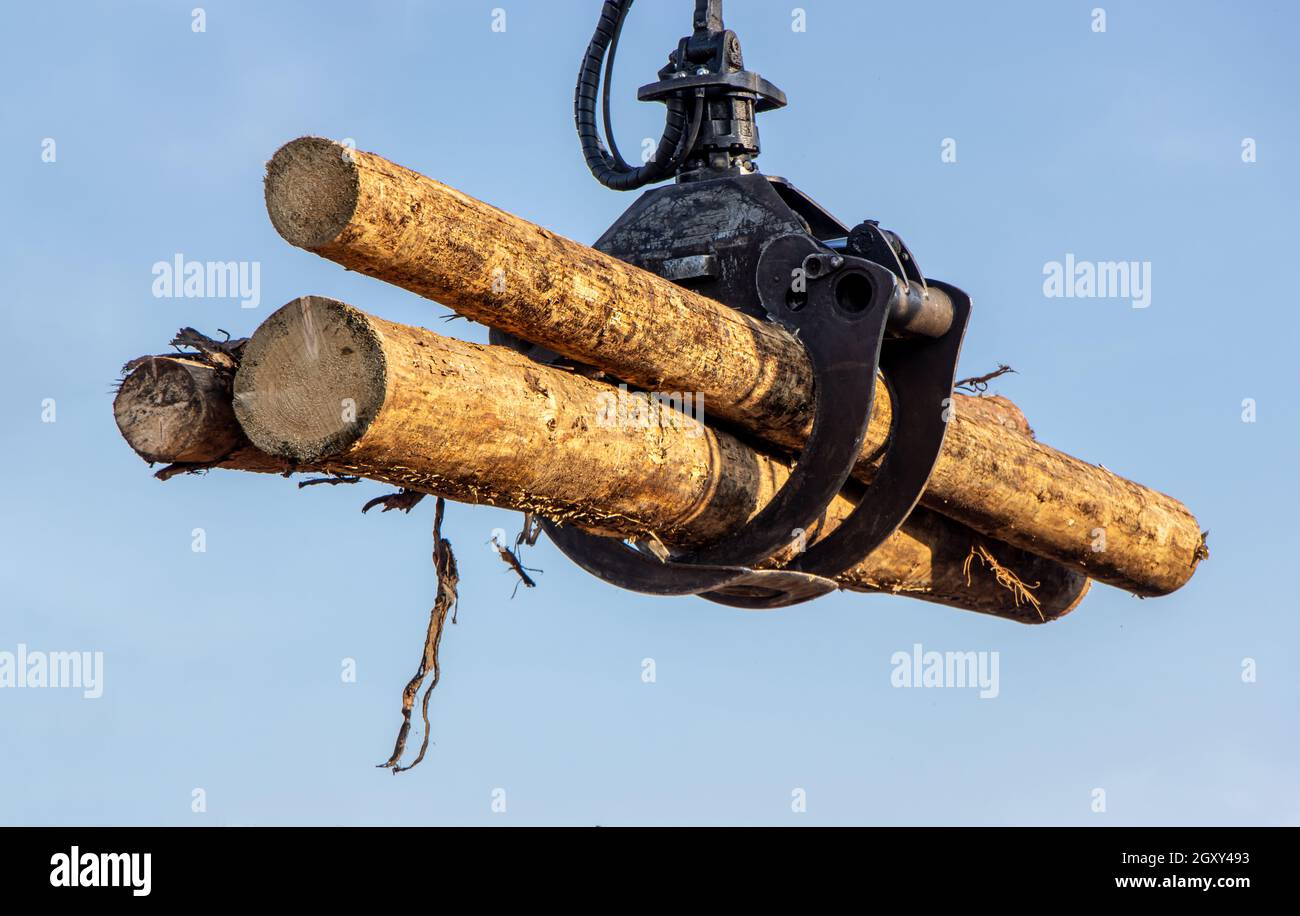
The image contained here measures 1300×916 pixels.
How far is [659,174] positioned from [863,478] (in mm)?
1352

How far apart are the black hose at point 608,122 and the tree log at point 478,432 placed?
50.6 inches

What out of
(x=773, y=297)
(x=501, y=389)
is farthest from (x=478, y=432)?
(x=773, y=297)

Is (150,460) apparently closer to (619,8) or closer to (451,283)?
(451,283)

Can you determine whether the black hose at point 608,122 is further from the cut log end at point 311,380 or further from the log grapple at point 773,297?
the cut log end at point 311,380

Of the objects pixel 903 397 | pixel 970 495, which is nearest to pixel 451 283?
pixel 903 397

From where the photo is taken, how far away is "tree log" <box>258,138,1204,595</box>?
5.27m

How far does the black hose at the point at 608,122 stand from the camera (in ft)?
25.2

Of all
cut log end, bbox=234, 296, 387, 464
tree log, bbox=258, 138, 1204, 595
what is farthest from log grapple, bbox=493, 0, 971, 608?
cut log end, bbox=234, 296, 387, 464

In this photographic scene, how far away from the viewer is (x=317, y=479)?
582cm

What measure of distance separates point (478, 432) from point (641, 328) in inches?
30.1

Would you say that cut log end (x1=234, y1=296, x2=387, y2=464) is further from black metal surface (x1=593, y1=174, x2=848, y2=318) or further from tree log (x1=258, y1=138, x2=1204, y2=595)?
black metal surface (x1=593, y1=174, x2=848, y2=318)

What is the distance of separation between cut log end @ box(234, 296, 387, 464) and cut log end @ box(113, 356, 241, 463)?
77mm

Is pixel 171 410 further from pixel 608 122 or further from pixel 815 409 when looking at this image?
pixel 608 122

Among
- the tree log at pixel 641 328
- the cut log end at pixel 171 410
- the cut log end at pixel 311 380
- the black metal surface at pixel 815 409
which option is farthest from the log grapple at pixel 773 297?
the cut log end at pixel 171 410
